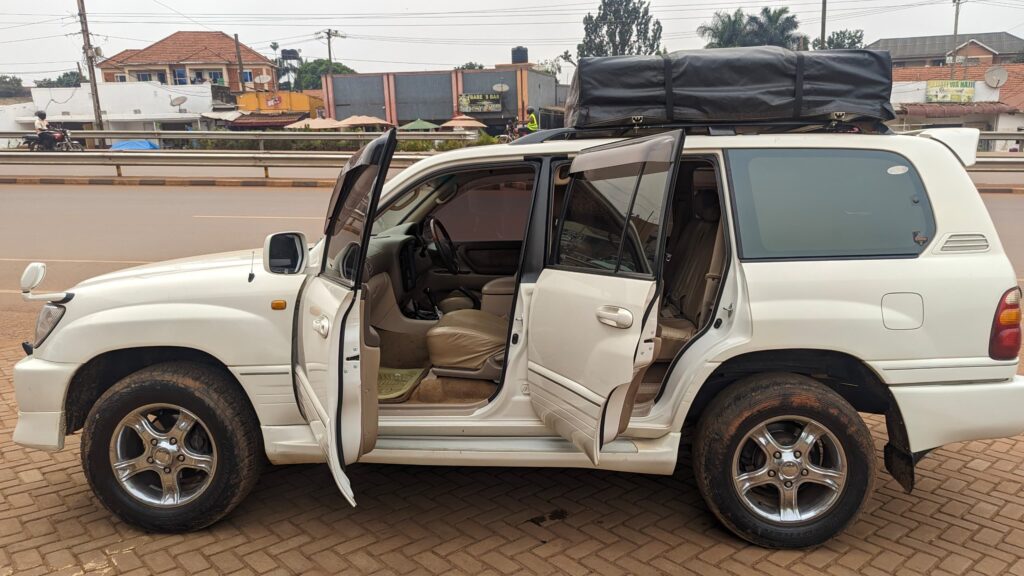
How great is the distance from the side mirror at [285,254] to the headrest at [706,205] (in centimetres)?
205

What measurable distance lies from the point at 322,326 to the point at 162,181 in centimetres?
1867

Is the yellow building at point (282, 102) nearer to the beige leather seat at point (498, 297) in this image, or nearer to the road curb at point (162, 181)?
the road curb at point (162, 181)

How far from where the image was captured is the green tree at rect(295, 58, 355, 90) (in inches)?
4035

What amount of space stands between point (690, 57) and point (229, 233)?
32.7 ft

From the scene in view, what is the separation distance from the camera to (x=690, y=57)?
11.4 ft

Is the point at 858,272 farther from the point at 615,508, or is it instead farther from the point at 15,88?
the point at 15,88

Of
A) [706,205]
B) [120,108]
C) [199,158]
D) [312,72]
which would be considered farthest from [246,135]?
[312,72]

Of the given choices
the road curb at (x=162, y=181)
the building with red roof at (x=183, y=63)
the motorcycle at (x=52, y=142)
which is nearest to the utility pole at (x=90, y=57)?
the motorcycle at (x=52, y=142)

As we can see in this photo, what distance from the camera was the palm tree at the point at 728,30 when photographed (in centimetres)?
4881

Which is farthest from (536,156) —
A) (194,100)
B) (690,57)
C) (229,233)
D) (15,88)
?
(15,88)

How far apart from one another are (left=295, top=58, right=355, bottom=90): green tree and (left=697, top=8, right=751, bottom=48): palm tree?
6300 cm

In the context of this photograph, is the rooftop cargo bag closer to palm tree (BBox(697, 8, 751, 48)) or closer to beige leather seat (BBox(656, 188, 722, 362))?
beige leather seat (BBox(656, 188, 722, 362))

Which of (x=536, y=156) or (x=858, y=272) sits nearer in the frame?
(x=858, y=272)

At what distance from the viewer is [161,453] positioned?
3.40 m
